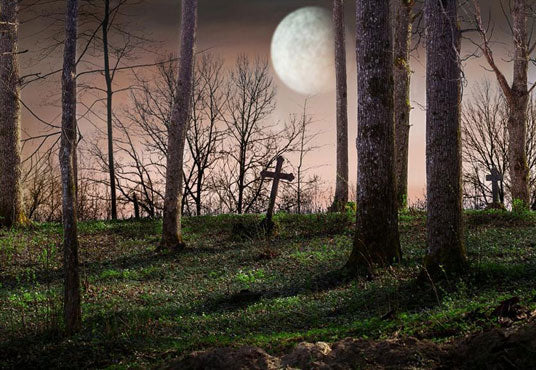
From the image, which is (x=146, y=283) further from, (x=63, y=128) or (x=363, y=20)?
(x=363, y=20)

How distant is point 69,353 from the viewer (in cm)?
757

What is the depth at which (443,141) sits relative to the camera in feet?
32.2

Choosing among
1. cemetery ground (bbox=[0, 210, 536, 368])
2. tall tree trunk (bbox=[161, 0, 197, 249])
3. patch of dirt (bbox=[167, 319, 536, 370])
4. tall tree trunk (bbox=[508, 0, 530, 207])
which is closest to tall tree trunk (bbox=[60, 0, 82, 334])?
cemetery ground (bbox=[0, 210, 536, 368])

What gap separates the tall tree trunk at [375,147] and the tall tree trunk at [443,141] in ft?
5.66

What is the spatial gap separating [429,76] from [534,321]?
5178 millimetres

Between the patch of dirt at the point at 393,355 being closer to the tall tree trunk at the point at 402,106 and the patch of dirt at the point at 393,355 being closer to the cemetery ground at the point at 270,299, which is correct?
the cemetery ground at the point at 270,299

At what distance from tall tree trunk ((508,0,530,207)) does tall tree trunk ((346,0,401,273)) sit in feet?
34.2

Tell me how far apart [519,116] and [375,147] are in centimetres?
1088

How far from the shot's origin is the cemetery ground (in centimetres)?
652

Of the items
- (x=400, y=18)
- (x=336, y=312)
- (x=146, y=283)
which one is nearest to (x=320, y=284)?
(x=336, y=312)

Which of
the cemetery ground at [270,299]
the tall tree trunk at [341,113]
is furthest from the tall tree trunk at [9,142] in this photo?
the tall tree trunk at [341,113]

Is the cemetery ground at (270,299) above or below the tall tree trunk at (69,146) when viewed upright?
below

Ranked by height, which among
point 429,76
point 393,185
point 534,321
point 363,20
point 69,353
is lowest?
point 69,353

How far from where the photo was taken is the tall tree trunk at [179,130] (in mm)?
16297
